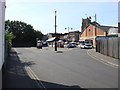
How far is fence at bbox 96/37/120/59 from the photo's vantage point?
79.4 feet

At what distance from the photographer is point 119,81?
11.4 m

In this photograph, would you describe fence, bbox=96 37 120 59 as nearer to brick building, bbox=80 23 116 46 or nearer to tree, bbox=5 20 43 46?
brick building, bbox=80 23 116 46

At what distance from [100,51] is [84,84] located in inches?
913

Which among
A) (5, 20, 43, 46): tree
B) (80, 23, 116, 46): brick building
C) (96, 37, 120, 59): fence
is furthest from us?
(5, 20, 43, 46): tree

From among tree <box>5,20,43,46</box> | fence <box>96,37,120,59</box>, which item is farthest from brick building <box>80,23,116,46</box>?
fence <box>96,37,120,59</box>

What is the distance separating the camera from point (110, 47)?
2725cm

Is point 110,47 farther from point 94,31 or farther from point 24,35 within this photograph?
point 24,35

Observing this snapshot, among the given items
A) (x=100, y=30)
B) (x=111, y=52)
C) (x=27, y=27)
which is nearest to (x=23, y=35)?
(x=27, y=27)

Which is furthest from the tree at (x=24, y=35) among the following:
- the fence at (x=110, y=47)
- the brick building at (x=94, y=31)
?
the fence at (x=110, y=47)

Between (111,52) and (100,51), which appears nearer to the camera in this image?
(111,52)

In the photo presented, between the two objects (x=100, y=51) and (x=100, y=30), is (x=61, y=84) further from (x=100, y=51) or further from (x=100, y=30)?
(x=100, y=30)

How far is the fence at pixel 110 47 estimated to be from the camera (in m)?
24.2

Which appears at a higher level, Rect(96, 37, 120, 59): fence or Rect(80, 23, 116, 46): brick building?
Rect(80, 23, 116, 46): brick building

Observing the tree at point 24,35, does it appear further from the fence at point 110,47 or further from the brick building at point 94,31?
the fence at point 110,47
